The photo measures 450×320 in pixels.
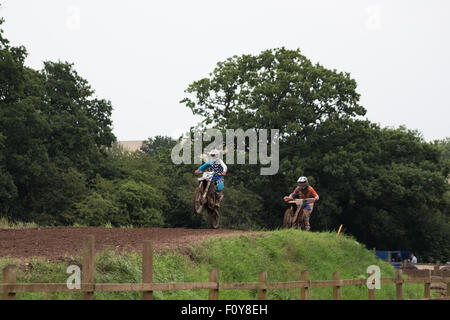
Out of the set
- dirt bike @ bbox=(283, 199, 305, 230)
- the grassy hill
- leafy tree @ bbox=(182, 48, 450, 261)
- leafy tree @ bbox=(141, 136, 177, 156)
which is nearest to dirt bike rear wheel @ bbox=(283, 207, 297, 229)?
dirt bike @ bbox=(283, 199, 305, 230)

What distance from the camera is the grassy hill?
11688 mm

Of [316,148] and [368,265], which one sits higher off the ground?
[316,148]

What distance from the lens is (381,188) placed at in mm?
51781

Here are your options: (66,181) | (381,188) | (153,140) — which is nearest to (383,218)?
(381,188)

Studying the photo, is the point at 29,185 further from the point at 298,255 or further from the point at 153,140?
the point at 153,140

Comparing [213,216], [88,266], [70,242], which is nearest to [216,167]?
[213,216]

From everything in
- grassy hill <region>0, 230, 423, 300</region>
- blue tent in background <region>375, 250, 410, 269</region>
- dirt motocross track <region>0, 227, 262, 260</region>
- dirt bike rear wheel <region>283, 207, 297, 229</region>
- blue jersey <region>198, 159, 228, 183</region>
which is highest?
blue jersey <region>198, 159, 228, 183</region>

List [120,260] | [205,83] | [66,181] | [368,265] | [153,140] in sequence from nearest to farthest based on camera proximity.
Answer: [120,260] → [368,265] → [66,181] → [205,83] → [153,140]

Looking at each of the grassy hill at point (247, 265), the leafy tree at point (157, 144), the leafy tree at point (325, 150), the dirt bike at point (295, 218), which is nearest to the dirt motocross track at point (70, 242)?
the grassy hill at point (247, 265)

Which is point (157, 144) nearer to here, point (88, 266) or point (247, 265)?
point (247, 265)

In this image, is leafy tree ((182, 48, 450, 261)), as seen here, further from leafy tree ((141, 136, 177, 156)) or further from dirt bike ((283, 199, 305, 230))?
leafy tree ((141, 136, 177, 156))

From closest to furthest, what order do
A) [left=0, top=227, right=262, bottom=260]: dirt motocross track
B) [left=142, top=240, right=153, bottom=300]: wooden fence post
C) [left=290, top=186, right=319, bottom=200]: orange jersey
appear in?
[left=142, top=240, right=153, bottom=300]: wooden fence post
[left=0, top=227, right=262, bottom=260]: dirt motocross track
[left=290, top=186, right=319, bottom=200]: orange jersey

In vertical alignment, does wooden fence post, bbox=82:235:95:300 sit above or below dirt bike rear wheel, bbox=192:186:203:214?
below

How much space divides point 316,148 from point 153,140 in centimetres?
6547
